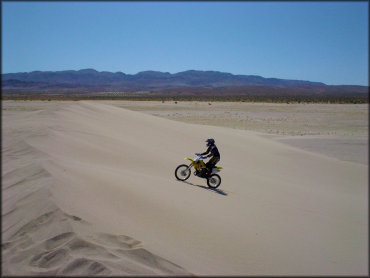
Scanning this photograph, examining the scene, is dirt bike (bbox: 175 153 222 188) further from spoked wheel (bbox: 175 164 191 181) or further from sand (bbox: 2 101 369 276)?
sand (bbox: 2 101 369 276)

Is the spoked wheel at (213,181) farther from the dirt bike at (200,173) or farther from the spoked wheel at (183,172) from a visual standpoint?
the spoked wheel at (183,172)

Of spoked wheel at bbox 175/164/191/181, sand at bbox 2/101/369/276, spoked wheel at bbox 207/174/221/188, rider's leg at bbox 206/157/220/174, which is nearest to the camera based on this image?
sand at bbox 2/101/369/276

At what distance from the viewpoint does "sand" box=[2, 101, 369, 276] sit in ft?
11.5

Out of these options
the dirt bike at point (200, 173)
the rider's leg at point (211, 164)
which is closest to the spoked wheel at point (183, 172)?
the dirt bike at point (200, 173)

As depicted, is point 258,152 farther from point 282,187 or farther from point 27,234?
point 27,234

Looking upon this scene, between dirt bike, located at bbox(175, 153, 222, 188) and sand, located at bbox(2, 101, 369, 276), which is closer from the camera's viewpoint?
sand, located at bbox(2, 101, 369, 276)

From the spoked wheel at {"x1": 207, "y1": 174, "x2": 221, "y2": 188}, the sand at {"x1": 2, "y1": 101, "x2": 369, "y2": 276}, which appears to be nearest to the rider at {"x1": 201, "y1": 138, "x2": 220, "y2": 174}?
the spoked wheel at {"x1": 207, "y1": 174, "x2": 221, "y2": 188}

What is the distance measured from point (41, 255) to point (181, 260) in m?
1.73

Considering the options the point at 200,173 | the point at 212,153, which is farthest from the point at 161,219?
the point at 212,153

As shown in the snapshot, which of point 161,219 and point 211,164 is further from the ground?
point 211,164

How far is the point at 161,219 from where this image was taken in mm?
5559

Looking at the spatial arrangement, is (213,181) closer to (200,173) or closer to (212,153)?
(200,173)

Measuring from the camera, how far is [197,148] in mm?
13641

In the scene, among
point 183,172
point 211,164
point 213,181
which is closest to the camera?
point 213,181
